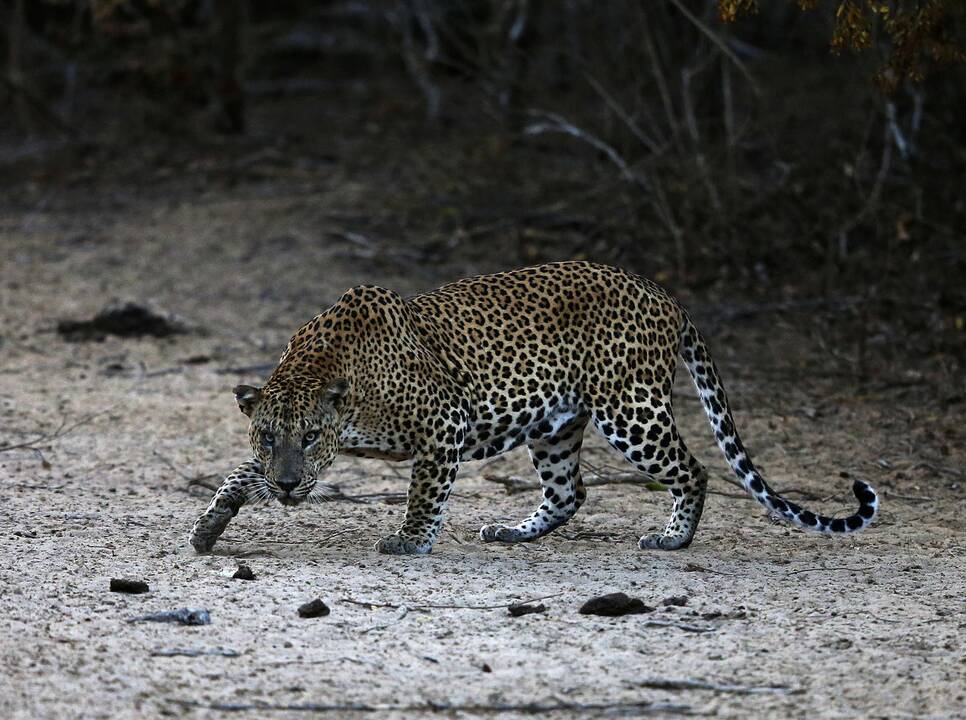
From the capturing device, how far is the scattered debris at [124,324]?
12617mm

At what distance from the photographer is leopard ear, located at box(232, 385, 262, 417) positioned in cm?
693

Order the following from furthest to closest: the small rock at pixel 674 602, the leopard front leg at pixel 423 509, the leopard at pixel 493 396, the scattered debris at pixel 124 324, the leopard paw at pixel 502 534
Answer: the scattered debris at pixel 124 324 < the leopard paw at pixel 502 534 < the leopard front leg at pixel 423 509 < the leopard at pixel 493 396 < the small rock at pixel 674 602

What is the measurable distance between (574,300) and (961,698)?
297cm

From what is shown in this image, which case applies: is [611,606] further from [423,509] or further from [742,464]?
[742,464]

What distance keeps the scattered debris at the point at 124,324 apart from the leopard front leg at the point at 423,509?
228 inches

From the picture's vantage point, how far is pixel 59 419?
10.2 metres

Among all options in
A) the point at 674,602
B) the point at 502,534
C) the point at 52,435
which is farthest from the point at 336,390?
the point at 52,435

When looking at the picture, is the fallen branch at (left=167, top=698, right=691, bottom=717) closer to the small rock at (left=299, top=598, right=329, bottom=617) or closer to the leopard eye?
the small rock at (left=299, top=598, right=329, bottom=617)

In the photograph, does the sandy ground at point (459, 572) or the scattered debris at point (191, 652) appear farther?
the scattered debris at point (191, 652)

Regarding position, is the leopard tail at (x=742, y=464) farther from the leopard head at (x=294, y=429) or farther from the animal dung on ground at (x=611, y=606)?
the leopard head at (x=294, y=429)

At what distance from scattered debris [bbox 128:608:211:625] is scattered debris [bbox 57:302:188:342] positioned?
6.70 metres

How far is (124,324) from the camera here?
12672 mm

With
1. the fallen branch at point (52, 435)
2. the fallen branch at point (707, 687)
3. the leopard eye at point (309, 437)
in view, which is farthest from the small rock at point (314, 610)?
the fallen branch at point (52, 435)

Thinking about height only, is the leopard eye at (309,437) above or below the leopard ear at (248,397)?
below
